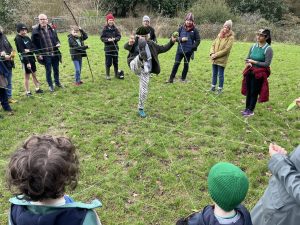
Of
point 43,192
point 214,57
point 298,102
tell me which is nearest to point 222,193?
point 43,192

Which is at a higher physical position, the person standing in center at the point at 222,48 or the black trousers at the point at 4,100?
the person standing in center at the point at 222,48

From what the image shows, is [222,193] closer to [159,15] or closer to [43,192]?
[43,192]

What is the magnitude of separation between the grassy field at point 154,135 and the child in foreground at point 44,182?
207cm

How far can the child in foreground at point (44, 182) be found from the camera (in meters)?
1.46

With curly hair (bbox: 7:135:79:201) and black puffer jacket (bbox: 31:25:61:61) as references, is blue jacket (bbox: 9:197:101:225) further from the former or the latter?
black puffer jacket (bbox: 31:25:61:61)

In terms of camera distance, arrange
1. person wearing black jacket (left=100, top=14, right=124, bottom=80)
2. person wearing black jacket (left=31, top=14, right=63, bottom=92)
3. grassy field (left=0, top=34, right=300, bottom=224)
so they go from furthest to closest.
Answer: person wearing black jacket (left=100, top=14, right=124, bottom=80), person wearing black jacket (left=31, top=14, right=63, bottom=92), grassy field (left=0, top=34, right=300, bottom=224)

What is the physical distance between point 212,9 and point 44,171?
19.6 metres

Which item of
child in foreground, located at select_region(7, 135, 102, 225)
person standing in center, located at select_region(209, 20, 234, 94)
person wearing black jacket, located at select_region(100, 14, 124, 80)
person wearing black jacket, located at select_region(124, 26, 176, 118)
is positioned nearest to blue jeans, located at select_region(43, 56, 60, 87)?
person wearing black jacket, located at select_region(100, 14, 124, 80)

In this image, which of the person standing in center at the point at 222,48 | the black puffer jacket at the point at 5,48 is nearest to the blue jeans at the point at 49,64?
the black puffer jacket at the point at 5,48

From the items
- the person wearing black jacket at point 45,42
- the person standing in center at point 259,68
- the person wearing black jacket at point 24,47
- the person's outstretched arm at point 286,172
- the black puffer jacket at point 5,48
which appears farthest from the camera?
the person wearing black jacket at point 45,42

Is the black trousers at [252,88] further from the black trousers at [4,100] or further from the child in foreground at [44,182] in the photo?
the child in foreground at [44,182]

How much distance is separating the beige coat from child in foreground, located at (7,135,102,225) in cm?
578

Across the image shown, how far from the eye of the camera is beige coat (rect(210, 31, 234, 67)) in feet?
22.5

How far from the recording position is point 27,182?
1473 mm
